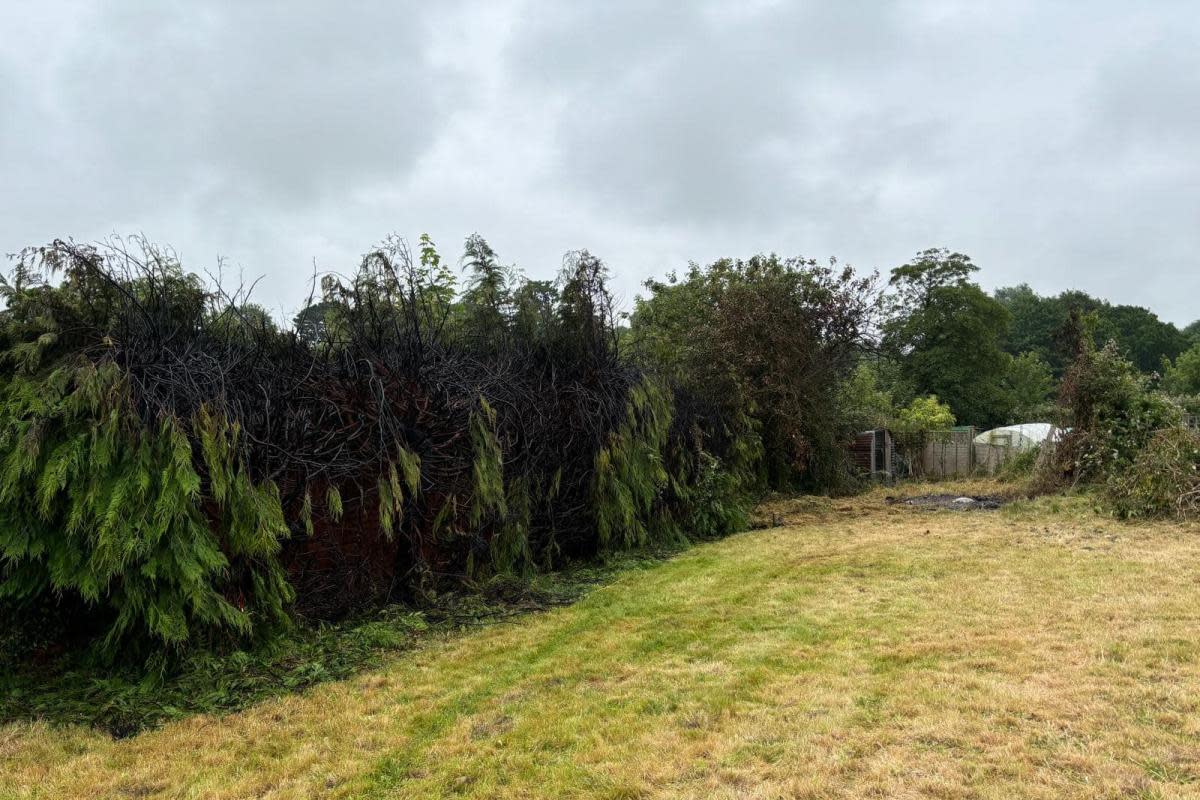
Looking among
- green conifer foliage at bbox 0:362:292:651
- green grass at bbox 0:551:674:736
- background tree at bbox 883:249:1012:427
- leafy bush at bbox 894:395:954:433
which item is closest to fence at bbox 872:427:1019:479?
leafy bush at bbox 894:395:954:433

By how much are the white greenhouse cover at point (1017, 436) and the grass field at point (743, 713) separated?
1277cm

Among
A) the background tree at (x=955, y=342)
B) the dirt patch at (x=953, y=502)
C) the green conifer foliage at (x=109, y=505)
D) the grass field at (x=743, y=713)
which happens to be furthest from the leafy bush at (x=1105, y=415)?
the background tree at (x=955, y=342)

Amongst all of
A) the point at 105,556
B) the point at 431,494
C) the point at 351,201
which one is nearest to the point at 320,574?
the point at 431,494

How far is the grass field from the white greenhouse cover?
1277cm

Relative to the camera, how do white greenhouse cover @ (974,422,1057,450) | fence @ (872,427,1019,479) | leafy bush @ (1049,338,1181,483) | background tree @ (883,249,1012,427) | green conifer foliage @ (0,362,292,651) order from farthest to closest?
background tree @ (883,249,1012,427)
fence @ (872,427,1019,479)
white greenhouse cover @ (974,422,1057,450)
leafy bush @ (1049,338,1181,483)
green conifer foliage @ (0,362,292,651)

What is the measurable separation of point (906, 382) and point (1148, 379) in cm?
2065

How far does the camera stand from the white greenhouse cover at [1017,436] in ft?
54.9

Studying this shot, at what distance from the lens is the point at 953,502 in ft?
37.7

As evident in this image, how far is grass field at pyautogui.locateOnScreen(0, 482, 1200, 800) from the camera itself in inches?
95.7

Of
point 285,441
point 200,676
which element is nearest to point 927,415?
point 285,441

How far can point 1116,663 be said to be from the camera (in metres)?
3.43

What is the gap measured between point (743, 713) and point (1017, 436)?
20881mm

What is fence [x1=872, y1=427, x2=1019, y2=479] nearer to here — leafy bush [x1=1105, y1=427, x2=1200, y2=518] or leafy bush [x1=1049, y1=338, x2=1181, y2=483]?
leafy bush [x1=1049, y1=338, x2=1181, y2=483]

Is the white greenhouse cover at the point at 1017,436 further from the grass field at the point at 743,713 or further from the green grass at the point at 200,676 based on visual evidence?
the green grass at the point at 200,676
